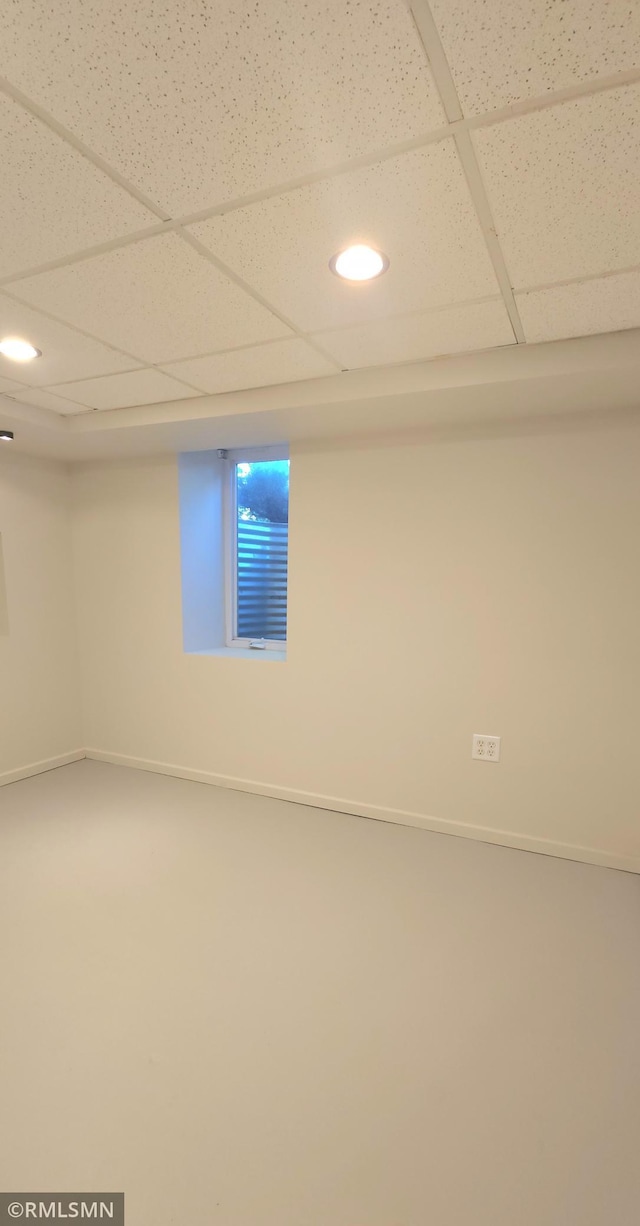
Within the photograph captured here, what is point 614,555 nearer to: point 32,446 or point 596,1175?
point 596,1175

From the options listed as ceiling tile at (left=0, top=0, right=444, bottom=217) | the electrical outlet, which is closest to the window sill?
the electrical outlet

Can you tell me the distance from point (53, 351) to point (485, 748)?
259 centimetres

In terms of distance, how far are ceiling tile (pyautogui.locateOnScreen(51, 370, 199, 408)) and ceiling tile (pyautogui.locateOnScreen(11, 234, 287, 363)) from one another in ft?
0.99

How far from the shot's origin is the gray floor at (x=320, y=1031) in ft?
3.69

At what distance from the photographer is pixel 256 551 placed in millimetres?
3637

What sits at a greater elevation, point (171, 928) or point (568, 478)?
point (568, 478)

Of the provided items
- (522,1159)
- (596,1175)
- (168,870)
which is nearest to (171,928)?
(168,870)

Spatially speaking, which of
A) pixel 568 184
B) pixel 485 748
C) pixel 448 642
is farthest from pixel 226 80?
pixel 485 748

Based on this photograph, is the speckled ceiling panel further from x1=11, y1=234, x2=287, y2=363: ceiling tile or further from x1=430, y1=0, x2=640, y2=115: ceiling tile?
x1=430, y1=0, x2=640, y2=115: ceiling tile

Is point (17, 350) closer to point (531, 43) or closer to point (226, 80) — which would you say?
point (226, 80)

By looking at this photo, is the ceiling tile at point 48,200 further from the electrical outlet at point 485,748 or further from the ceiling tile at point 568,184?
the electrical outlet at point 485,748

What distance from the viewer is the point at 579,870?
233cm

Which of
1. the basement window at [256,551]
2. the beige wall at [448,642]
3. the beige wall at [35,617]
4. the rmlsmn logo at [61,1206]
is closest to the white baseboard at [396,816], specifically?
the beige wall at [448,642]

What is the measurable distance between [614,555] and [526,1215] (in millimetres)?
2115
